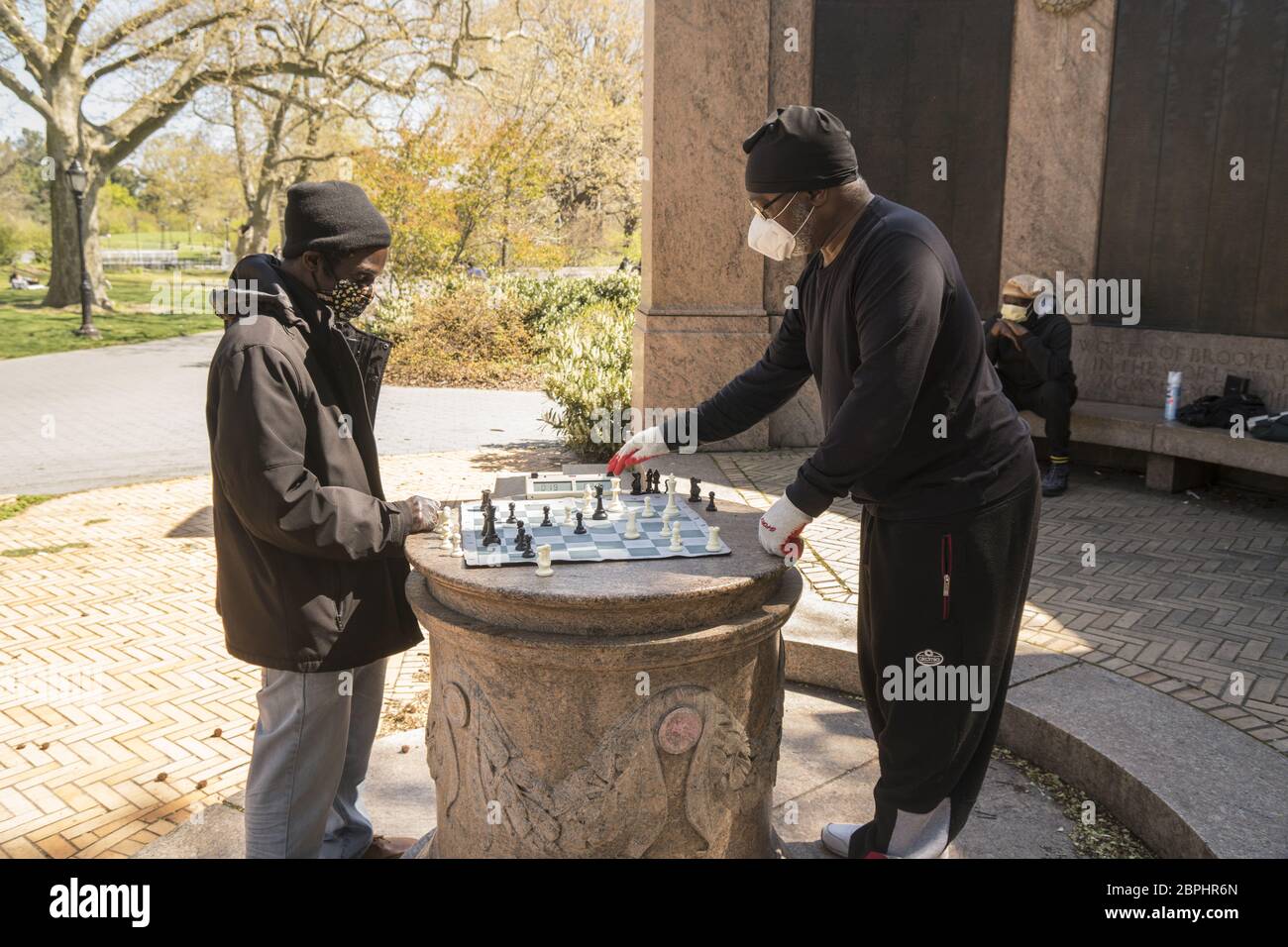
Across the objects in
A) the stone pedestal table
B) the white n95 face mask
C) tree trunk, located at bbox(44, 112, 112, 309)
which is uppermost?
tree trunk, located at bbox(44, 112, 112, 309)

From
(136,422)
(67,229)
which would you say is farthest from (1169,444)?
(67,229)

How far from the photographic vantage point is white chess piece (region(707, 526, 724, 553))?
107 inches

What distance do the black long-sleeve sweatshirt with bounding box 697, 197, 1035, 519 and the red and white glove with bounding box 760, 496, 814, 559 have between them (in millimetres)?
45

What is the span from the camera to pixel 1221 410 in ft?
25.9

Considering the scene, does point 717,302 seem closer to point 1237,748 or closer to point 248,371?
point 1237,748

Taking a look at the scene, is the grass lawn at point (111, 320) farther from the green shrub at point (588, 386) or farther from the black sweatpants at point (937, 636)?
the black sweatpants at point (937, 636)

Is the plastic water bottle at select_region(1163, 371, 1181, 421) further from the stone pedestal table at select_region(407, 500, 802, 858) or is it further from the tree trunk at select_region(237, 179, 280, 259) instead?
the tree trunk at select_region(237, 179, 280, 259)

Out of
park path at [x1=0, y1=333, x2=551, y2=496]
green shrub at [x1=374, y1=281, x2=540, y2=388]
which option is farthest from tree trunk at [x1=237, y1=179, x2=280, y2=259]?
green shrub at [x1=374, y1=281, x2=540, y2=388]

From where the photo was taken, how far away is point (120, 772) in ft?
13.2

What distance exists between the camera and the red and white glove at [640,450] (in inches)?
127

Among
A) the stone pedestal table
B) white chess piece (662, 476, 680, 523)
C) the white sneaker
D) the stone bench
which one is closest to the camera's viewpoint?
the stone pedestal table

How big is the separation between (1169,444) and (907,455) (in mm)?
6254

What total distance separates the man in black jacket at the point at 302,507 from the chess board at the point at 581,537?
221 mm

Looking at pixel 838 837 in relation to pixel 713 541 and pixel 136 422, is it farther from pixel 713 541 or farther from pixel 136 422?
pixel 136 422
